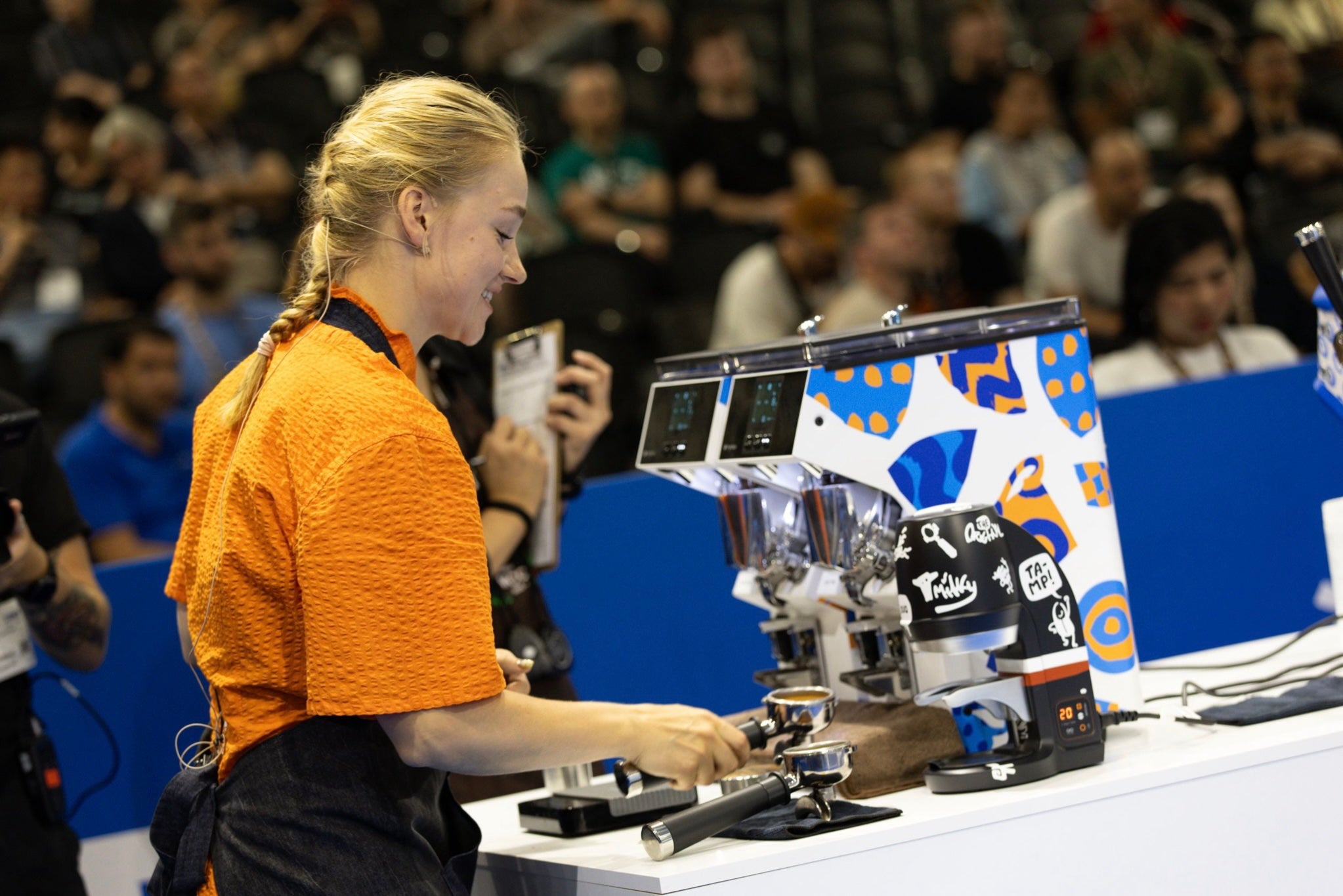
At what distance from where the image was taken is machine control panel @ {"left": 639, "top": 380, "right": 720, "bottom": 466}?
76.7 inches

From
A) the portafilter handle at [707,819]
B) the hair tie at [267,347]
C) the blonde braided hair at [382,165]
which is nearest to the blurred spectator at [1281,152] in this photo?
the portafilter handle at [707,819]

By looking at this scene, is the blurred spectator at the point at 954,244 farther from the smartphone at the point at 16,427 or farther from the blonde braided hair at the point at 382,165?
the blonde braided hair at the point at 382,165

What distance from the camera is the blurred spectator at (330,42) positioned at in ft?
22.2

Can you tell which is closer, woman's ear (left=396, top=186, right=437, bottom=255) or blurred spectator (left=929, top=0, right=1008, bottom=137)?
woman's ear (left=396, top=186, right=437, bottom=255)

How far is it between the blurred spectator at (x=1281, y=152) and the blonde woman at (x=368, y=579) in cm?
473

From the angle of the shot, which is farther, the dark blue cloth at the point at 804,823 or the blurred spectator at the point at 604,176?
the blurred spectator at the point at 604,176

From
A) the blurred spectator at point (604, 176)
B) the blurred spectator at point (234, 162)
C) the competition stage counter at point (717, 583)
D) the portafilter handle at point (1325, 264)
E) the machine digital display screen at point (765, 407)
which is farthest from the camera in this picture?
the blurred spectator at point (604, 176)

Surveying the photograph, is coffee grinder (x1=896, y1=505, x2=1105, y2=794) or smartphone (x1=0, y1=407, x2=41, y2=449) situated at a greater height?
smartphone (x1=0, y1=407, x2=41, y2=449)

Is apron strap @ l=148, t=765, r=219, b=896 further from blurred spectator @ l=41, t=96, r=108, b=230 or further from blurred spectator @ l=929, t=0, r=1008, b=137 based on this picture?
blurred spectator @ l=929, t=0, r=1008, b=137

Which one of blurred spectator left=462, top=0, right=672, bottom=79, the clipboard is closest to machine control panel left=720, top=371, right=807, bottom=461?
the clipboard

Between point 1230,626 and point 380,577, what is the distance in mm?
3067

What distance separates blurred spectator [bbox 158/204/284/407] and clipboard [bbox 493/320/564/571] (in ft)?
7.45

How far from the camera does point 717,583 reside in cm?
372

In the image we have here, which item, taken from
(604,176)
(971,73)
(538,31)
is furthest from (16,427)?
(971,73)
